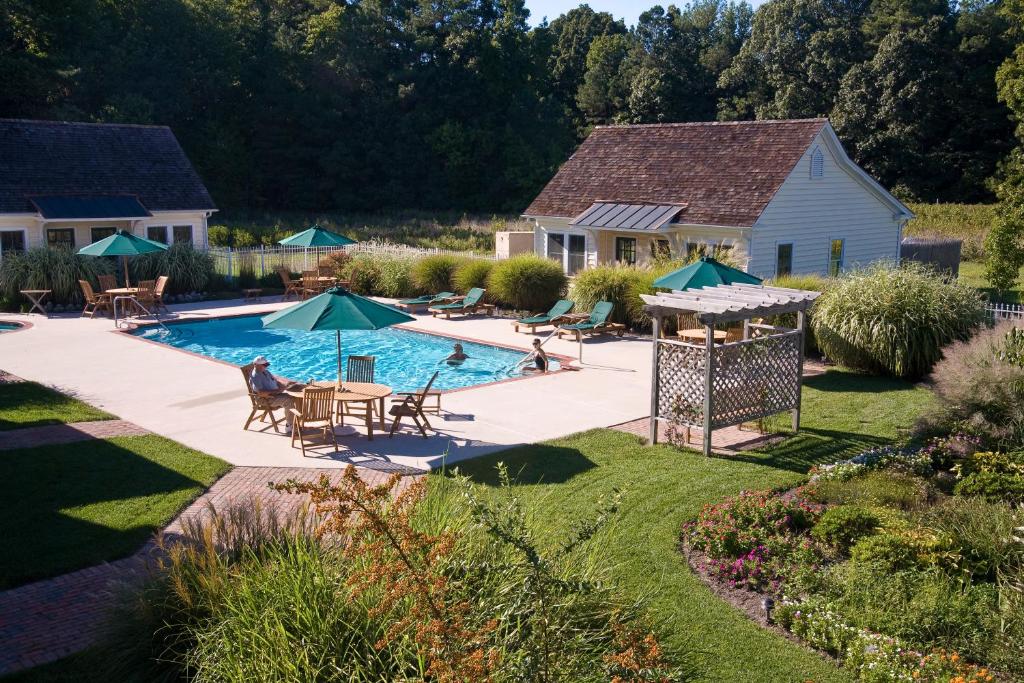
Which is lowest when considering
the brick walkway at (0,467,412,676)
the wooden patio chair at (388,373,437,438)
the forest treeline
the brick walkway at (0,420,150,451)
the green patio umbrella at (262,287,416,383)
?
the brick walkway at (0,467,412,676)

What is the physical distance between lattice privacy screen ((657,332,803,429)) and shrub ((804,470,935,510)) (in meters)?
2.19

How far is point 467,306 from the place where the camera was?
25.6 metres

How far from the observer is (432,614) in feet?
19.4

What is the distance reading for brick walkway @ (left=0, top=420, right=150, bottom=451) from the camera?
42.1ft

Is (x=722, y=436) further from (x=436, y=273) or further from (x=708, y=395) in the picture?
(x=436, y=273)

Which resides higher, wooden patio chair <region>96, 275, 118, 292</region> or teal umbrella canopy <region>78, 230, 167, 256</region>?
teal umbrella canopy <region>78, 230, 167, 256</region>

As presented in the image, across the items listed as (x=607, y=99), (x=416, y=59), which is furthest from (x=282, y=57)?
(x=607, y=99)

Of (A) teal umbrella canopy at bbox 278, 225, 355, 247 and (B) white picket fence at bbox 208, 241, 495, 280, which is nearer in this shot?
(A) teal umbrella canopy at bbox 278, 225, 355, 247

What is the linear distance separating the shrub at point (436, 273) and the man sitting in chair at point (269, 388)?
13734mm

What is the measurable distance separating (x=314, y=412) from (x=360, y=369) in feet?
7.42

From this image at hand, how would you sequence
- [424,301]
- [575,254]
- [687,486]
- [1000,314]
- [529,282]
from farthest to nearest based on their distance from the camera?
1. [575,254]
2. [424,301]
3. [529,282]
4. [1000,314]
5. [687,486]

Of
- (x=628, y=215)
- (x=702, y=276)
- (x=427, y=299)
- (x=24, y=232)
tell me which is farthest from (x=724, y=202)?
(x=24, y=232)

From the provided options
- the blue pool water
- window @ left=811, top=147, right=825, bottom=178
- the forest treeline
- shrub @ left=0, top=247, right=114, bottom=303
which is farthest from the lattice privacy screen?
the forest treeline

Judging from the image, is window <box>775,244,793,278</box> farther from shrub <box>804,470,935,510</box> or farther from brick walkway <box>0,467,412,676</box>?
brick walkway <box>0,467,412,676</box>
